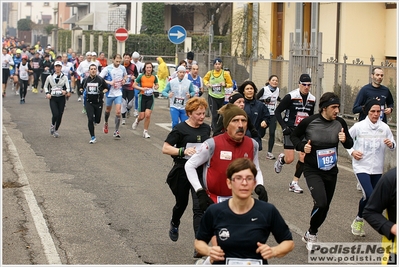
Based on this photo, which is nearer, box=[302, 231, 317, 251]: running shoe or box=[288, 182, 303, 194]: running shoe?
box=[302, 231, 317, 251]: running shoe

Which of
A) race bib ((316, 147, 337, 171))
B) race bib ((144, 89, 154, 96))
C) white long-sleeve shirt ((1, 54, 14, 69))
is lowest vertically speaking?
race bib ((316, 147, 337, 171))

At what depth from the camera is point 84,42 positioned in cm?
5866

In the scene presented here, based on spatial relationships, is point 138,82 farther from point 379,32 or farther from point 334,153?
point 334,153

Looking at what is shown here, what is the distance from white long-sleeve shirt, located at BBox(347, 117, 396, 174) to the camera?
944 cm

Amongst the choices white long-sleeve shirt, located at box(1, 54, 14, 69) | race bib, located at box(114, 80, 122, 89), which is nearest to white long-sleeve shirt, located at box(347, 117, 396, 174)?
race bib, located at box(114, 80, 122, 89)

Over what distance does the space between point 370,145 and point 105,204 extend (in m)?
3.81

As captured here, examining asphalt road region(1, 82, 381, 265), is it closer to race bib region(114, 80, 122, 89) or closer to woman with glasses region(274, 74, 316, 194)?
woman with glasses region(274, 74, 316, 194)

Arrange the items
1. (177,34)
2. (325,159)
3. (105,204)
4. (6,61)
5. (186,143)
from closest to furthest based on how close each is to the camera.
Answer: (186,143) → (325,159) → (105,204) → (177,34) → (6,61)

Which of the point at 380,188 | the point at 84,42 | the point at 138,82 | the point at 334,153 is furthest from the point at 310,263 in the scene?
the point at 84,42

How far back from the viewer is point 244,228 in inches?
220

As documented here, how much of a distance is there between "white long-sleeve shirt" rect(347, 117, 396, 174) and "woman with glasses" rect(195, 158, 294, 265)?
397cm

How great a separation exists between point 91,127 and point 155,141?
1.53 meters

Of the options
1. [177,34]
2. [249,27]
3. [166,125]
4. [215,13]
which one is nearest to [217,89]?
[166,125]

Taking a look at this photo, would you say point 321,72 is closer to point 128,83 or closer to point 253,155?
point 128,83
